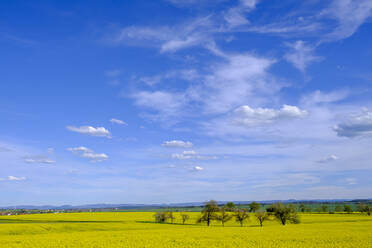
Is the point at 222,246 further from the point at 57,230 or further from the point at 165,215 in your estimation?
the point at 165,215

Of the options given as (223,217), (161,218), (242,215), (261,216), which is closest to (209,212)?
(223,217)

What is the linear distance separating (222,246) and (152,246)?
800 centimetres

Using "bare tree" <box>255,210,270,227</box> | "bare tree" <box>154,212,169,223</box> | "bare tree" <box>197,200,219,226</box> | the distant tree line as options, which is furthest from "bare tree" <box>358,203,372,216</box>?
"bare tree" <box>154,212,169,223</box>

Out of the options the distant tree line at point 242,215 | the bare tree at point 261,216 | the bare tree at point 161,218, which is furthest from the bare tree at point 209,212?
the bare tree at point 261,216

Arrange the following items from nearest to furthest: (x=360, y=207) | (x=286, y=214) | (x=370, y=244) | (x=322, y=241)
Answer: (x=370, y=244) → (x=322, y=241) → (x=286, y=214) → (x=360, y=207)

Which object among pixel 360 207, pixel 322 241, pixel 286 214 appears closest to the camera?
pixel 322 241

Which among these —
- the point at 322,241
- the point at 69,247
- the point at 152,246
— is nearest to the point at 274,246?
the point at 322,241

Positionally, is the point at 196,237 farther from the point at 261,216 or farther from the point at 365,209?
the point at 365,209

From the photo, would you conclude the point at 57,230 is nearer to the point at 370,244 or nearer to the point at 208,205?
the point at 208,205

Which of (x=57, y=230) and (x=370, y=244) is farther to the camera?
(x=57, y=230)

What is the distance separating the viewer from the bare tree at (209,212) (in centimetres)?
9201

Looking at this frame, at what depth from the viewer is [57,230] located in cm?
6700

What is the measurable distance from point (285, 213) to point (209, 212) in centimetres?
2287

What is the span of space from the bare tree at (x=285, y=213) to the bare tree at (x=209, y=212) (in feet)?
57.7
